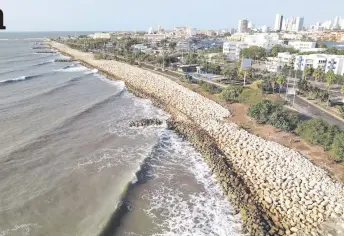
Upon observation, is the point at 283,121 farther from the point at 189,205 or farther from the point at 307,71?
the point at 307,71

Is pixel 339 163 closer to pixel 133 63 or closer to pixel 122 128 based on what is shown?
pixel 122 128

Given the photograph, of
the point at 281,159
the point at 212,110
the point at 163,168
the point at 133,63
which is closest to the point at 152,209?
the point at 163,168

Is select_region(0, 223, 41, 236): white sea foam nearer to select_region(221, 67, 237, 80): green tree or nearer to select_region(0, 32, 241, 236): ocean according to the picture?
select_region(0, 32, 241, 236): ocean

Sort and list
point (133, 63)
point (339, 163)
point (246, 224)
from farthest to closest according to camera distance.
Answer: point (133, 63)
point (339, 163)
point (246, 224)

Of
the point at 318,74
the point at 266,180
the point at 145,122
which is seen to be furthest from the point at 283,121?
the point at 318,74

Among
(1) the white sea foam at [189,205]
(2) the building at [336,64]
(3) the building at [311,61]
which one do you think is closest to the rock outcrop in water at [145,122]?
(1) the white sea foam at [189,205]

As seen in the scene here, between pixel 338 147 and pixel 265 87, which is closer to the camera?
pixel 338 147

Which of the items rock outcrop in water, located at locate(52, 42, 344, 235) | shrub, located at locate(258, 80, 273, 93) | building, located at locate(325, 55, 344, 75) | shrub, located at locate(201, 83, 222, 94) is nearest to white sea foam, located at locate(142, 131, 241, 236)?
rock outcrop in water, located at locate(52, 42, 344, 235)

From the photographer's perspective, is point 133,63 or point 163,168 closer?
point 163,168
